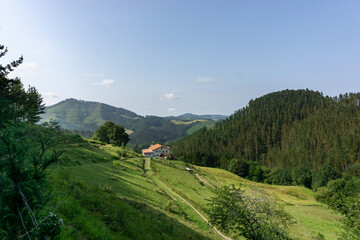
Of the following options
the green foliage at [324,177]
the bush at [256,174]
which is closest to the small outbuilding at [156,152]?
the bush at [256,174]

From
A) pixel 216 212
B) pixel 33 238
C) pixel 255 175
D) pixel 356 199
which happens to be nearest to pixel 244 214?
pixel 216 212

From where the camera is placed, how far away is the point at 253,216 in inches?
706

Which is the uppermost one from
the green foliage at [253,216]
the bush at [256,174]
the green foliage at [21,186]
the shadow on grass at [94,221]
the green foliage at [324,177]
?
the green foliage at [21,186]

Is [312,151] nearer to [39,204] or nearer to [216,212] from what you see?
[216,212]

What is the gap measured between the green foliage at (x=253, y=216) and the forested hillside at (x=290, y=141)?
4585 inches

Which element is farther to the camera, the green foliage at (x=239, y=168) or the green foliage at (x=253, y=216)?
the green foliage at (x=239, y=168)

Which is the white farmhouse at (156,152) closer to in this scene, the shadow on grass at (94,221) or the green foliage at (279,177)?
the green foliage at (279,177)

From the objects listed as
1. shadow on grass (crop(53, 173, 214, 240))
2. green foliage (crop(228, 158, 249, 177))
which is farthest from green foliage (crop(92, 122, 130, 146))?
shadow on grass (crop(53, 173, 214, 240))

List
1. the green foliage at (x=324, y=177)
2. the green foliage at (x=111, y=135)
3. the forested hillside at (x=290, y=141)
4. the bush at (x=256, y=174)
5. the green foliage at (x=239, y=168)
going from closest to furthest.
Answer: the green foliage at (x=324, y=177), the green foliage at (x=111, y=135), the bush at (x=256, y=174), the green foliage at (x=239, y=168), the forested hillside at (x=290, y=141)

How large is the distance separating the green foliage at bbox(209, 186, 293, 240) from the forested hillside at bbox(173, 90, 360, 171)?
382 ft

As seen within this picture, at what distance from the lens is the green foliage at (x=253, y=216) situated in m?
17.1

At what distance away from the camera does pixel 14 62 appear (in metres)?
29.0

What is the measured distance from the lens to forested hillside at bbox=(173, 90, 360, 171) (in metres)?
119

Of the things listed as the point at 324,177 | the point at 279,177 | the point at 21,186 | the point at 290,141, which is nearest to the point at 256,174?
the point at 279,177
